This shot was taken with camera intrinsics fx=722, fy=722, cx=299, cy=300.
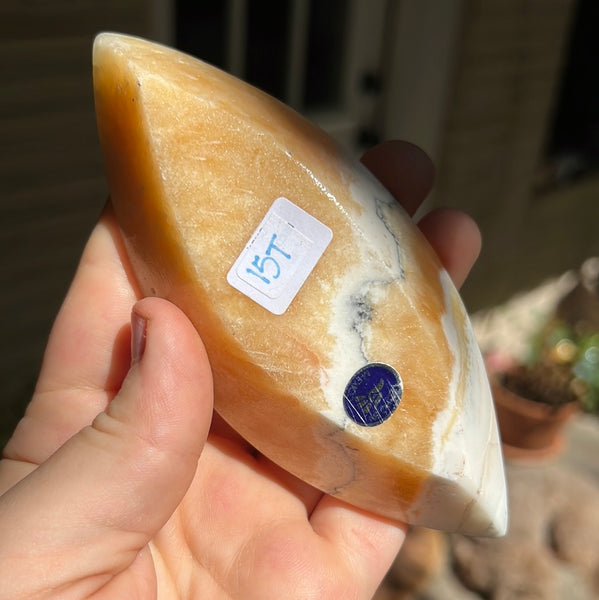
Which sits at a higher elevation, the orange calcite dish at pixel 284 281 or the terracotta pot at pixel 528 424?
the orange calcite dish at pixel 284 281

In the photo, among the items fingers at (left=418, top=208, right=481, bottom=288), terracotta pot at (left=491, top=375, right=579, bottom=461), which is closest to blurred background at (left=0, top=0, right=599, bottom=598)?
terracotta pot at (left=491, top=375, right=579, bottom=461)

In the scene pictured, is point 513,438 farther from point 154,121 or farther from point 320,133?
point 154,121

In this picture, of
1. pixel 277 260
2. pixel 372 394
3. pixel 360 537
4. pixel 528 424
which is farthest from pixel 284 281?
pixel 528 424

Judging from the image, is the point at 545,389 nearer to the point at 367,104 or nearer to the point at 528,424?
the point at 528,424

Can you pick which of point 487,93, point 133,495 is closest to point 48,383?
point 133,495

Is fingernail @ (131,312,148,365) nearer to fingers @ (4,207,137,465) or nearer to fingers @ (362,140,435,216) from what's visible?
fingers @ (4,207,137,465)

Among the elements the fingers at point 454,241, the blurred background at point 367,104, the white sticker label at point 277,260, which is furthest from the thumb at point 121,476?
the blurred background at point 367,104

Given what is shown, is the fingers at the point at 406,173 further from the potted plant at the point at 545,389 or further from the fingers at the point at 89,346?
the potted plant at the point at 545,389
